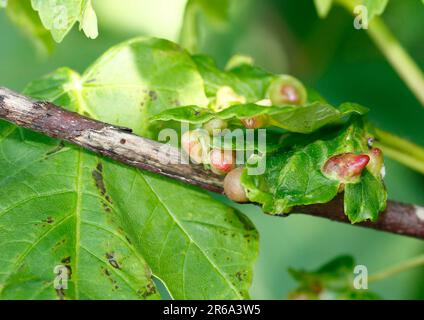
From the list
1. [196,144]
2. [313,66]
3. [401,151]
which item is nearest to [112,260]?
[196,144]

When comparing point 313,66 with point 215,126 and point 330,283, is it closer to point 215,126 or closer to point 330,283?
point 330,283

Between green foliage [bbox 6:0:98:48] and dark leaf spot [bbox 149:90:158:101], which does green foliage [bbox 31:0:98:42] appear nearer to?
green foliage [bbox 6:0:98:48]

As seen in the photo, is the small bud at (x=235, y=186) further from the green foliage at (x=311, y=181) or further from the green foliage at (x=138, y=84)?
the green foliage at (x=138, y=84)

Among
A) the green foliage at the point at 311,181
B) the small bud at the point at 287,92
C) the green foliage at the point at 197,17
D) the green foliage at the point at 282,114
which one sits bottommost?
the green foliage at the point at 311,181

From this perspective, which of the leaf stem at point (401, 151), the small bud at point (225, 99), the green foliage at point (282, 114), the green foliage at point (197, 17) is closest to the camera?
the green foliage at point (282, 114)

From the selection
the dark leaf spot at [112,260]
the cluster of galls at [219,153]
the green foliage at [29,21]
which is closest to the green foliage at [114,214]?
the dark leaf spot at [112,260]
